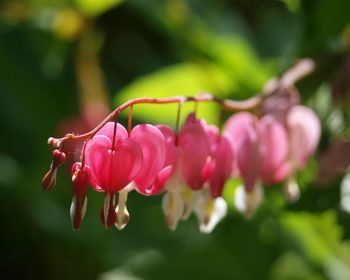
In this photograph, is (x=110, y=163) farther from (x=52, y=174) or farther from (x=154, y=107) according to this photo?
(x=154, y=107)

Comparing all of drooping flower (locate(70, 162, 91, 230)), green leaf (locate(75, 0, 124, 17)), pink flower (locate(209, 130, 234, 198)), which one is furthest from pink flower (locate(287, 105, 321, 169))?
green leaf (locate(75, 0, 124, 17))

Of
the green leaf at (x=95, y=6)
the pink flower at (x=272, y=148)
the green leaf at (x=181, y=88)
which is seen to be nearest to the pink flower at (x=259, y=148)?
the pink flower at (x=272, y=148)

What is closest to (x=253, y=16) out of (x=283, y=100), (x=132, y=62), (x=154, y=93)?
(x=132, y=62)

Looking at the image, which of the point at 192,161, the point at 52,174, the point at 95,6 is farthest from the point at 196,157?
the point at 95,6

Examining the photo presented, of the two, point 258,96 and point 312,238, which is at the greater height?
point 258,96

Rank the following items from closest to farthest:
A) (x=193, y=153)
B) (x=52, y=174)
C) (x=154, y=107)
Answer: (x=52, y=174) → (x=193, y=153) → (x=154, y=107)

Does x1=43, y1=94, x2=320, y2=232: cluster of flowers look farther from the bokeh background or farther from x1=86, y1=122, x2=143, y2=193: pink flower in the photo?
the bokeh background
